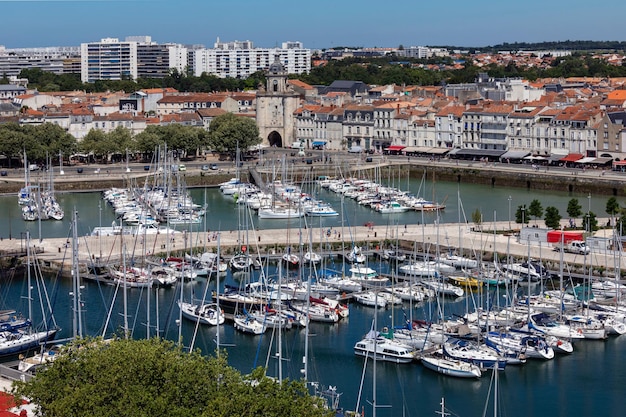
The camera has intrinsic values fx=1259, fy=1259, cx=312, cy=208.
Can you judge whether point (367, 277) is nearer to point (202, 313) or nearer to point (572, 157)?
point (202, 313)

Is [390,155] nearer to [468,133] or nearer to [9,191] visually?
[468,133]

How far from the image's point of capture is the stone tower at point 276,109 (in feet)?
138

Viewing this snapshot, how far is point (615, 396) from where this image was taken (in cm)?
1584

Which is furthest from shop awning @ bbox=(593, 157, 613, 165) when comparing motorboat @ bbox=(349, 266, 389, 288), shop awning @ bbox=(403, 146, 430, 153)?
motorboat @ bbox=(349, 266, 389, 288)

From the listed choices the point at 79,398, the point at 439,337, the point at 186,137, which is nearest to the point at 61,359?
the point at 79,398

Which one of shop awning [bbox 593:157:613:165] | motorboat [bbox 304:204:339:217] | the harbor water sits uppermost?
shop awning [bbox 593:157:613:165]

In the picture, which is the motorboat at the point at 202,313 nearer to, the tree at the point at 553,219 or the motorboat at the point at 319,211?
the tree at the point at 553,219

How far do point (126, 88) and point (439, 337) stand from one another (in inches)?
1675

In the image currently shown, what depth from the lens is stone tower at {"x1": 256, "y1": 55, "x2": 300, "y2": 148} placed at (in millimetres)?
42000

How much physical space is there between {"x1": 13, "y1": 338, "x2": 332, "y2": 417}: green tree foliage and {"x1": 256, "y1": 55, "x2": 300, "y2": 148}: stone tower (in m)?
29.8

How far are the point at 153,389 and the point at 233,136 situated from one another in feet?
89.2

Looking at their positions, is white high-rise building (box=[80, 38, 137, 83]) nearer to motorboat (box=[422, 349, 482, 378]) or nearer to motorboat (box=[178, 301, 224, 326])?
motorboat (box=[178, 301, 224, 326])

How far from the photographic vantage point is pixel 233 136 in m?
38.6

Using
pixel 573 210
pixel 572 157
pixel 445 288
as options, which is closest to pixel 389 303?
pixel 445 288
